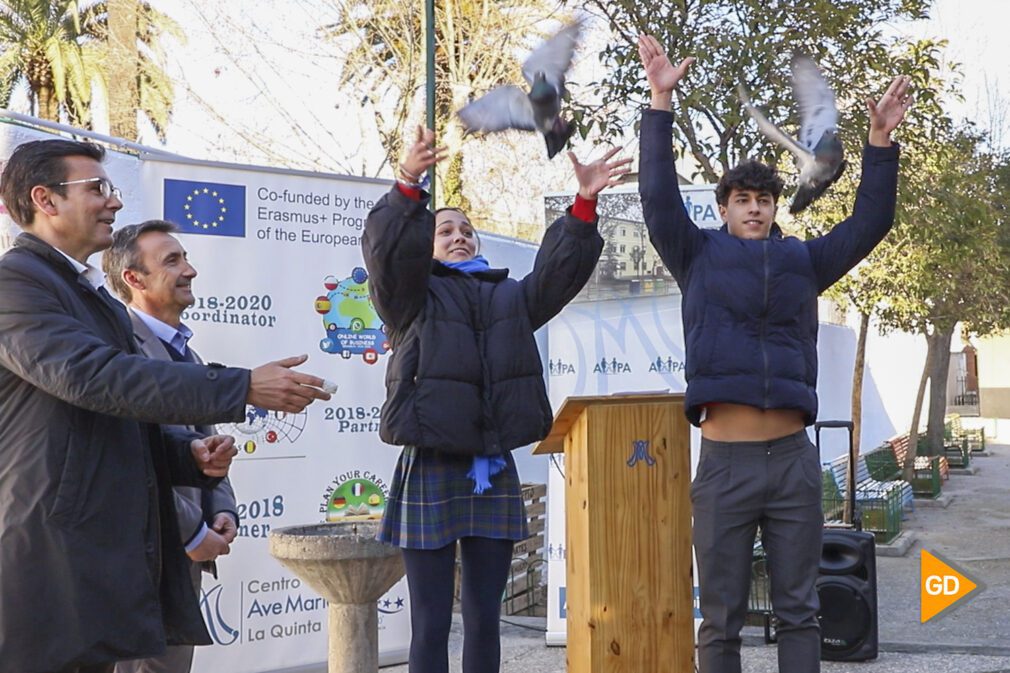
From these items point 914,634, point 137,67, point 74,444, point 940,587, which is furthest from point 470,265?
point 137,67

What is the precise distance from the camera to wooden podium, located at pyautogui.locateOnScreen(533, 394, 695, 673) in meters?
3.77

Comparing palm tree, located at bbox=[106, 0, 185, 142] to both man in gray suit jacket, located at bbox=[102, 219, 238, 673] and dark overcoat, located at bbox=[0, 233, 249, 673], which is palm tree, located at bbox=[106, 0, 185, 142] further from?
dark overcoat, located at bbox=[0, 233, 249, 673]

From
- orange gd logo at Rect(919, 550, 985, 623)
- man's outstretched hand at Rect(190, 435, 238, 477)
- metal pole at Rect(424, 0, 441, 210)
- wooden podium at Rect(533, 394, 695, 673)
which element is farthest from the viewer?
orange gd logo at Rect(919, 550, 985, 623)

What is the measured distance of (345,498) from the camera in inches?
218

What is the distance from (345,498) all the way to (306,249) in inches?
49.1

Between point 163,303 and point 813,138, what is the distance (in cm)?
233

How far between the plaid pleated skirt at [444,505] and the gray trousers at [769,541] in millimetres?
675

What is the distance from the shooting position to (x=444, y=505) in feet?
11.1

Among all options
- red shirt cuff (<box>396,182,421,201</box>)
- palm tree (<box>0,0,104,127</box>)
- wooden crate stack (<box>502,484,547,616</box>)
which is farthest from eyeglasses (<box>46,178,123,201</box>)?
palm tree (<box>0,0,104,127</box>)

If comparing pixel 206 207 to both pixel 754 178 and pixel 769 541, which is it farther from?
pixel 769 541

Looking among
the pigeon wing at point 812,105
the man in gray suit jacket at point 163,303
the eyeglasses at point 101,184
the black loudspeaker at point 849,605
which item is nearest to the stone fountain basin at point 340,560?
the man in gray suit jacket at point 163,303

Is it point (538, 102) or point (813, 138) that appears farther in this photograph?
point (813, 138)

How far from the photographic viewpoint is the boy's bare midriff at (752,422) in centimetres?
367

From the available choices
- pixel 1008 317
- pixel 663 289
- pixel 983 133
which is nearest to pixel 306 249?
pixel 663 289
